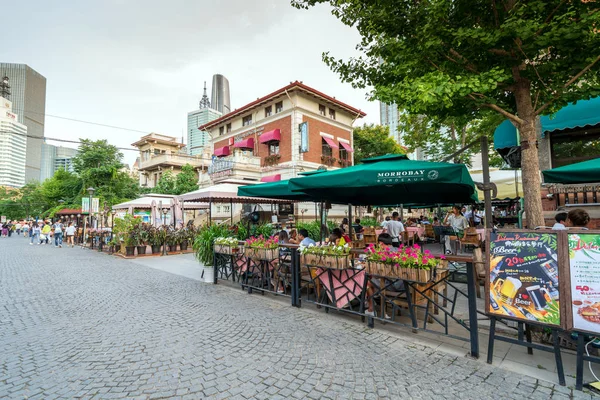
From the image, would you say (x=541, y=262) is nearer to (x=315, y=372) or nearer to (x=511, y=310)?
(x=511, y=310)

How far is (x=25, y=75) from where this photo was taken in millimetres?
83062

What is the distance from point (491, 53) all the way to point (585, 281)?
3563mm

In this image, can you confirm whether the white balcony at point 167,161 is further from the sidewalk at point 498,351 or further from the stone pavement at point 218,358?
the sidewalk at point 498,351

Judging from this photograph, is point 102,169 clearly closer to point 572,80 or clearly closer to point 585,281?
point 572,80

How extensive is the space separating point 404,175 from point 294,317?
2.96m

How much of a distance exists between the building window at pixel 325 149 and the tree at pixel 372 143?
500 centimetres

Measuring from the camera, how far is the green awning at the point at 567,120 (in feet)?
20.4

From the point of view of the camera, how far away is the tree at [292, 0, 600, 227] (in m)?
3.82

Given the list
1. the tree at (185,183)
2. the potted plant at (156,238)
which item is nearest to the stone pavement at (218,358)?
the potted plant at (156,238)

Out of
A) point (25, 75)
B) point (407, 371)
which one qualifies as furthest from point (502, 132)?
point (25, 75)

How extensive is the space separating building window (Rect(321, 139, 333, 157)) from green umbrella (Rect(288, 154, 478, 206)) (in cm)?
1696

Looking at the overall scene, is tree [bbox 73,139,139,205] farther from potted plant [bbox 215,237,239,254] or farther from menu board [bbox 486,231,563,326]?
menu board [bbox 486,231,563,326]

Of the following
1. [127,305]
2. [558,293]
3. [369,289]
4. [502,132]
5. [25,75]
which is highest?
[25,75]

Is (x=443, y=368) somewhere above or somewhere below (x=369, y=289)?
below
